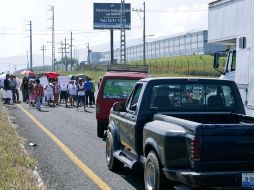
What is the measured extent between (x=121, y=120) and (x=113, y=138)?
0.66m

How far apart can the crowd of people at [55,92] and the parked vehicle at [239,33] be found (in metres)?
13.5

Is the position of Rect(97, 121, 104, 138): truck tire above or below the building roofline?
below

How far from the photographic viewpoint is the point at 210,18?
1459 cm

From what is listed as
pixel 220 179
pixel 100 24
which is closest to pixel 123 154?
pixel 220 179

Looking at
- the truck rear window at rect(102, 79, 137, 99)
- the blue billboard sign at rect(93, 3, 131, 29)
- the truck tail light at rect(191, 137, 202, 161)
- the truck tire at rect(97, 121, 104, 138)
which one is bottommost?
the truck tire at rect(97, 121, 104, 138)

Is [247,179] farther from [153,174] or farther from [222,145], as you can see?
[153,174]

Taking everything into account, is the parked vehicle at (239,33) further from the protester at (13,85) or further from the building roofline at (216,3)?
the protester at (13,85)

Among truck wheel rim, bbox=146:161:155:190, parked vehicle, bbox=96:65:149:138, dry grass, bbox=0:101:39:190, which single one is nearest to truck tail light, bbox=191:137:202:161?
truck wheel rim, bbox=146:161:155:190

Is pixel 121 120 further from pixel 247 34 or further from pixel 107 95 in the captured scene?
pixel 107 95

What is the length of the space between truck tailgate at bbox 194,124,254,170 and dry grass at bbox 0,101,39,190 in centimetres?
270

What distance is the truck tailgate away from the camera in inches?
246

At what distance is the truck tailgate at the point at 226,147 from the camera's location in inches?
246

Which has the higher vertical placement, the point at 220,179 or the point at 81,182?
the point at 220,179

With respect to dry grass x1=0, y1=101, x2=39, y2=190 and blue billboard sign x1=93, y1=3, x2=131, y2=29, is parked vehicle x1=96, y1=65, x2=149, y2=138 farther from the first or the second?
blue billboard sign x1=93, y1=3, x2=131, y2=29
